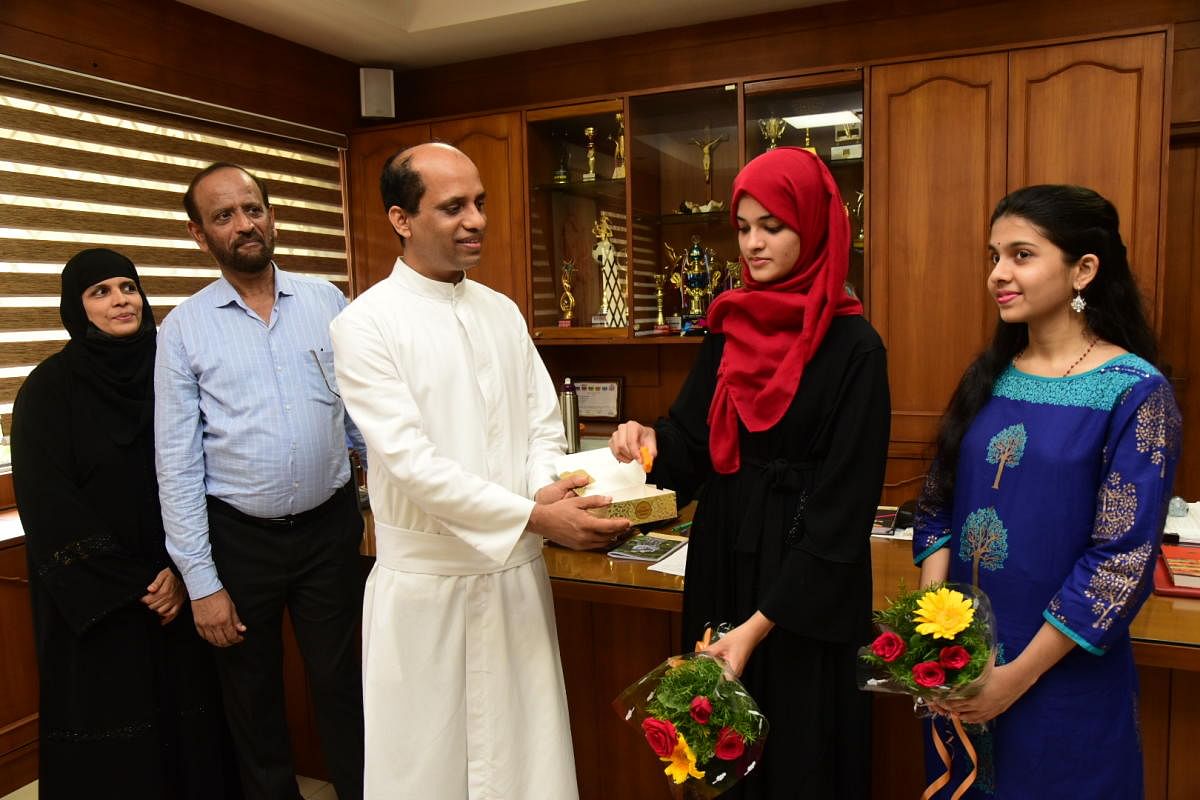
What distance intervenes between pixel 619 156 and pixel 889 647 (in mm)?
2799

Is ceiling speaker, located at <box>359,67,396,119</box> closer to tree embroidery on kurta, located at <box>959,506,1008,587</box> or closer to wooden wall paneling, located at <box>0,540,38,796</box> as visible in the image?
wooden wall paneling, located at <box>0,540,38,796</box>

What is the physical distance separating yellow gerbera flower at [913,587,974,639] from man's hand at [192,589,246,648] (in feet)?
5.34

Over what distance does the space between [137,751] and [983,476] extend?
2.12m

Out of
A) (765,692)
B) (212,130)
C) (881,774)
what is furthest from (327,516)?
(212,130)

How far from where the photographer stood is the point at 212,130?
11.4 ft

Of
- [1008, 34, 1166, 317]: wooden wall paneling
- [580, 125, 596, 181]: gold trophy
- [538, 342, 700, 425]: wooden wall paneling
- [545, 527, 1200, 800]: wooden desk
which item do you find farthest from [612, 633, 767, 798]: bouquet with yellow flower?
[580, 125, 596, 181]: gold trophy

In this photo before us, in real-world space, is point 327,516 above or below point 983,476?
below

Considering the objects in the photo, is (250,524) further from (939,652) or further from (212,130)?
(212,130)

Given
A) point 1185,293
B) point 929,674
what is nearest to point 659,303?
point 1185,293

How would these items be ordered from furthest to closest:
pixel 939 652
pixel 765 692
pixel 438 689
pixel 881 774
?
pixel 881 774, pixel 438 689, pixel 765 692, pixel 939 652

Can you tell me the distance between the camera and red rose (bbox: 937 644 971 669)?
1235mm

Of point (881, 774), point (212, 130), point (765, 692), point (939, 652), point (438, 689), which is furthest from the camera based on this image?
point (212, 130)

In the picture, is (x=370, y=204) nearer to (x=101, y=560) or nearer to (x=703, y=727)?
(x=101, y=560)

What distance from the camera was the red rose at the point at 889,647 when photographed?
125 centimetres
